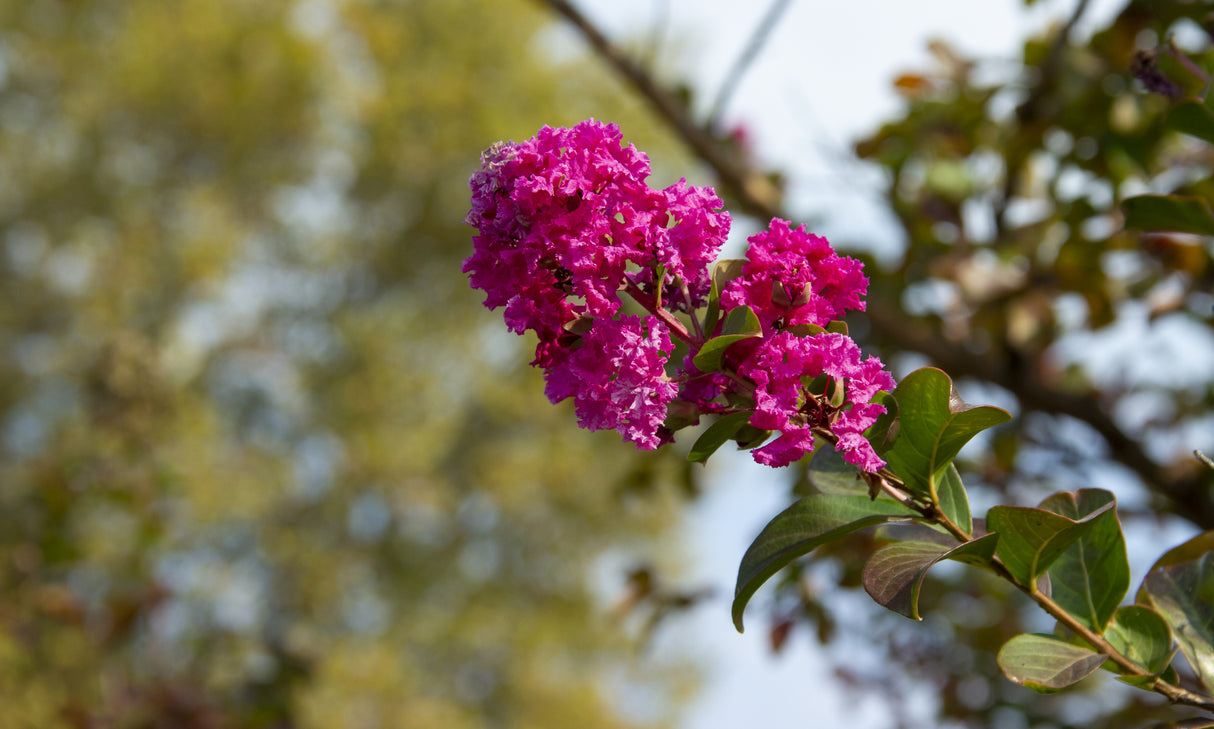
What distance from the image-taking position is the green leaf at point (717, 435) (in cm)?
68

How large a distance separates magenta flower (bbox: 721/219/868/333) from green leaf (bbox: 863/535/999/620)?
201mm

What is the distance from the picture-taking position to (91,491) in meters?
2.81

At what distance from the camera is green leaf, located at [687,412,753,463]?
0.68m

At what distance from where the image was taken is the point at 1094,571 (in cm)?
78

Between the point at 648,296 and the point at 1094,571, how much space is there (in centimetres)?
47

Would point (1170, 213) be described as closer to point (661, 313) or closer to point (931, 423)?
point (931, 423)

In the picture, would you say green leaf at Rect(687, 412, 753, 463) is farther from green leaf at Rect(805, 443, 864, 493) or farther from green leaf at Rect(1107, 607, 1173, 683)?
green leaf at Rect(1107, 607, 1173, 683)

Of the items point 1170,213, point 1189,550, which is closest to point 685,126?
point 1170,213

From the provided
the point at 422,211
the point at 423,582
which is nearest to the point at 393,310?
the point at 422,211

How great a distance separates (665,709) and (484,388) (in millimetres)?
4665

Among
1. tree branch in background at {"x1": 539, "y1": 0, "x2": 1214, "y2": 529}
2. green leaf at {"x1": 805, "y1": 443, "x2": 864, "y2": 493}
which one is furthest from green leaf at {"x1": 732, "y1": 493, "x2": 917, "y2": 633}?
tree branch in background at {"x1": 539, "y1": 0, "x2": 1214, "y2": 529}

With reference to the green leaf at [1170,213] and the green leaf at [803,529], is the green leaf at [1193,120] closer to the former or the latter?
the green leaf at [1170,213]

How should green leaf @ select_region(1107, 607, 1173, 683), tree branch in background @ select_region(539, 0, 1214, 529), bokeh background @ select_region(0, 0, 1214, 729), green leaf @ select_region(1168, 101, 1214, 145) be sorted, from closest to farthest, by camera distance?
green leaf @ select_region(1107, 607, 1173, 683) < green leaf @ select_region(1168, 101, 1214, 145) < tree branch in background @ select_region(539, 0, 1214, 529) < bokeh background @ select_region(0, 0, 1214, 729)

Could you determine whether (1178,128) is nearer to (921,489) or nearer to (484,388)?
(921,489)
